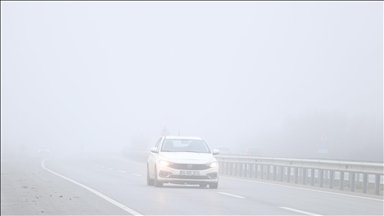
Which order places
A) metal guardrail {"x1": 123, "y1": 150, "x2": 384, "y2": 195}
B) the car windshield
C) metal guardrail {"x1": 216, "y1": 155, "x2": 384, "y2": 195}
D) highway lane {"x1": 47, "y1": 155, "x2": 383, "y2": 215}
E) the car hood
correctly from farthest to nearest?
the car windshield → metal guardrail {"x1": 123, "y1": 150, "x2": 384, "y2": 195} → metal guardrail {"x1": 216, "y1": 155, "x2": 384, "y2": 195} → the car hood → highway lane {"x1": 47, "y1": 155, "x2": 383, "y2": 215}

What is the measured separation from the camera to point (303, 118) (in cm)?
7225

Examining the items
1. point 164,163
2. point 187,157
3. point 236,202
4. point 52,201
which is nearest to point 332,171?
point 187,157

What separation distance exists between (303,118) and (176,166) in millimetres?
51564

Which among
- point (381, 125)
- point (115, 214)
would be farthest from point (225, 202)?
point (381, 125)

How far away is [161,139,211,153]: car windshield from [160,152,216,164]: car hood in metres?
0.50

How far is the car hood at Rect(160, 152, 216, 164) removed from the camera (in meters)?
21.8

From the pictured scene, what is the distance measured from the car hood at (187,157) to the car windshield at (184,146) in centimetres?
50

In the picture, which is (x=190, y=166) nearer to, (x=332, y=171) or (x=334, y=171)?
(x=332, y=171)

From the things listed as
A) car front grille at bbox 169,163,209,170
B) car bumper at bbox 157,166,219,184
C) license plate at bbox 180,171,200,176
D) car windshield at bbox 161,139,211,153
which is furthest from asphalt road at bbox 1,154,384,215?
car windshield at bbox 161,139,211,153

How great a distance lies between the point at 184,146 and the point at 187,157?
1215 millimetres

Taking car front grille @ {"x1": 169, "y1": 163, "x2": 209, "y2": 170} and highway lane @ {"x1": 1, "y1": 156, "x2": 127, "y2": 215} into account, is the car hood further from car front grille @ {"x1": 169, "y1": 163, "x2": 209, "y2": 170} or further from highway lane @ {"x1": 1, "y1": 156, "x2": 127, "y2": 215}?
highway lane @ {"x1": 1, "y1": 156, "x2": 127, "y2": 215}

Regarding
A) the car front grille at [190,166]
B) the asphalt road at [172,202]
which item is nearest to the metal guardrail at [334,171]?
the asphalt road at [172,202]

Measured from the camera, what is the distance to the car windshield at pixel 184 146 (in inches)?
902

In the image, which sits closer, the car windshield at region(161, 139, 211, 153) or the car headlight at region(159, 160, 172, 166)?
the car headlight at region(159, 160, 172, 166)
